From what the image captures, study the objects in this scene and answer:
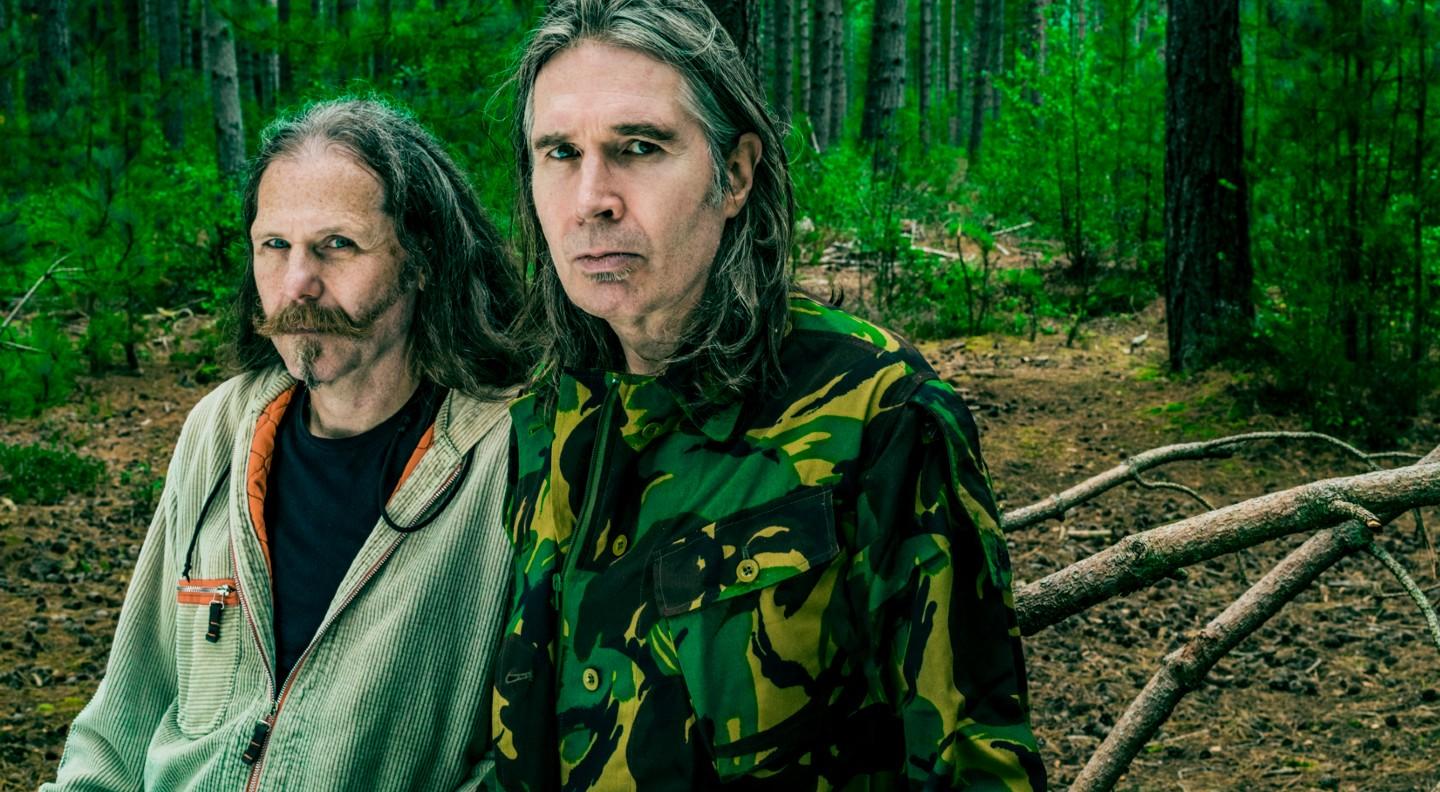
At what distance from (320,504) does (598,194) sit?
1135 millimetres

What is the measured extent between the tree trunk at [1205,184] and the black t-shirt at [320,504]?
6.50 m

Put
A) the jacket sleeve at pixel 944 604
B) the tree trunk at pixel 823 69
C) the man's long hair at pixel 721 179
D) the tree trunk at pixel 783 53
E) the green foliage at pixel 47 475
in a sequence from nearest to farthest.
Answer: the jacket sleeve at pixel 944 604, the man's long hair at pixel 721 179, the green foliage at pixel 47 475, the tree trunk at pixel 783 53, the tree trunk at pixel 823 69

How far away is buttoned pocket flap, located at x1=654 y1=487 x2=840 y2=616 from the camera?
1652mm

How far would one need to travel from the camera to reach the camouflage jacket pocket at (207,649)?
2506 mm

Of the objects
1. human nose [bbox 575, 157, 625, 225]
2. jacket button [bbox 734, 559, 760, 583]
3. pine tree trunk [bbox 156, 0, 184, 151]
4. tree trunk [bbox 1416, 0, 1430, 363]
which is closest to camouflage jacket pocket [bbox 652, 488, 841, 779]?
jacket button [bbox 734, 559, 760, 583]

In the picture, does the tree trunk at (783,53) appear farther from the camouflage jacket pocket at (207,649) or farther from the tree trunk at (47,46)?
the camouflage jacket pocket at (207,649)

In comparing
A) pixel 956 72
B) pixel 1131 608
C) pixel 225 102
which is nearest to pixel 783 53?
pixel 225 102

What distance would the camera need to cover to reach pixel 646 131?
71.3 inches

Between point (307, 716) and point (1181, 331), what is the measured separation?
278 inches

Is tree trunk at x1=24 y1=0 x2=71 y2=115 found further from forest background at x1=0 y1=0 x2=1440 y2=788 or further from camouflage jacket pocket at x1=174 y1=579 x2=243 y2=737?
camouflage jacket pocket at x1=174 y1=579 x2=243 y2=737

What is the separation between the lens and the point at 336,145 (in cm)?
260

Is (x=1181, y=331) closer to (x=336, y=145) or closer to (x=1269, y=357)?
(x=1269, y=357)

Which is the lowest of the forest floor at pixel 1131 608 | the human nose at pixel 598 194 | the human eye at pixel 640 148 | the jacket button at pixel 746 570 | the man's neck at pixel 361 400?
the forest floor at pixel 1131 608

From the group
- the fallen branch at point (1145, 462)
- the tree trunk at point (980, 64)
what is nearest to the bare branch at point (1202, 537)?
the fallen branch at point (1145, 462)
